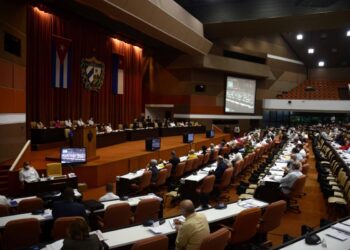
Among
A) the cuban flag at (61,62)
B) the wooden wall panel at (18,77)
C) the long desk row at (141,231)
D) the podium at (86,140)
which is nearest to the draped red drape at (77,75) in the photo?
the cuban flag at (61,62)

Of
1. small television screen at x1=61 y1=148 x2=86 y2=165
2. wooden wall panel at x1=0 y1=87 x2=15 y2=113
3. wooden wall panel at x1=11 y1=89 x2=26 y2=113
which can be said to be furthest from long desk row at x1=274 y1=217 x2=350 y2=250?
wooden wall panel at x1=11 y1=89 x2=26 y2=113

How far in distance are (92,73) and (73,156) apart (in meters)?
9.22

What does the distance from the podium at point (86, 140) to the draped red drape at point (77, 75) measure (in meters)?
3.89

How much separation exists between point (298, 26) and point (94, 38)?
1128 cm

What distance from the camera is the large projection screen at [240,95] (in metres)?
26.5

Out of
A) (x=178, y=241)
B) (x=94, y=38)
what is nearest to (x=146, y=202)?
(x=178, y=241)

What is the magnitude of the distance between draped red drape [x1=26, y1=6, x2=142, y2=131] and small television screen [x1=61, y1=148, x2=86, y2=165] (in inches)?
198

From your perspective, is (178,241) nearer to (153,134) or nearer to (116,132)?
(116,132)

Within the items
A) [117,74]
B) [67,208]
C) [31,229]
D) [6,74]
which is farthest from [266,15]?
[31,229]

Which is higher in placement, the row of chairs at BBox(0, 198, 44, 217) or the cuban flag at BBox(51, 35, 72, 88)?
the cuban flag at BBox(51, 35, 72, 88)

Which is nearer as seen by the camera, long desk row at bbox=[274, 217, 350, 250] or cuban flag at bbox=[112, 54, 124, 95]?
long desk row at bbox=[274, 217, 350, 250]

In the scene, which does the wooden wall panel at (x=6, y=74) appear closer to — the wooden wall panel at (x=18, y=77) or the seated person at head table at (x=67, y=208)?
the wooden wall panel at (x=18, y=77)

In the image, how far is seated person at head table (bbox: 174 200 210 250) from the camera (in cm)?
382

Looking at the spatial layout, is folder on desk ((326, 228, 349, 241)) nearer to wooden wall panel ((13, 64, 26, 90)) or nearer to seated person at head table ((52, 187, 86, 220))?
seated person at head table ((52, 187, 86, 220))
